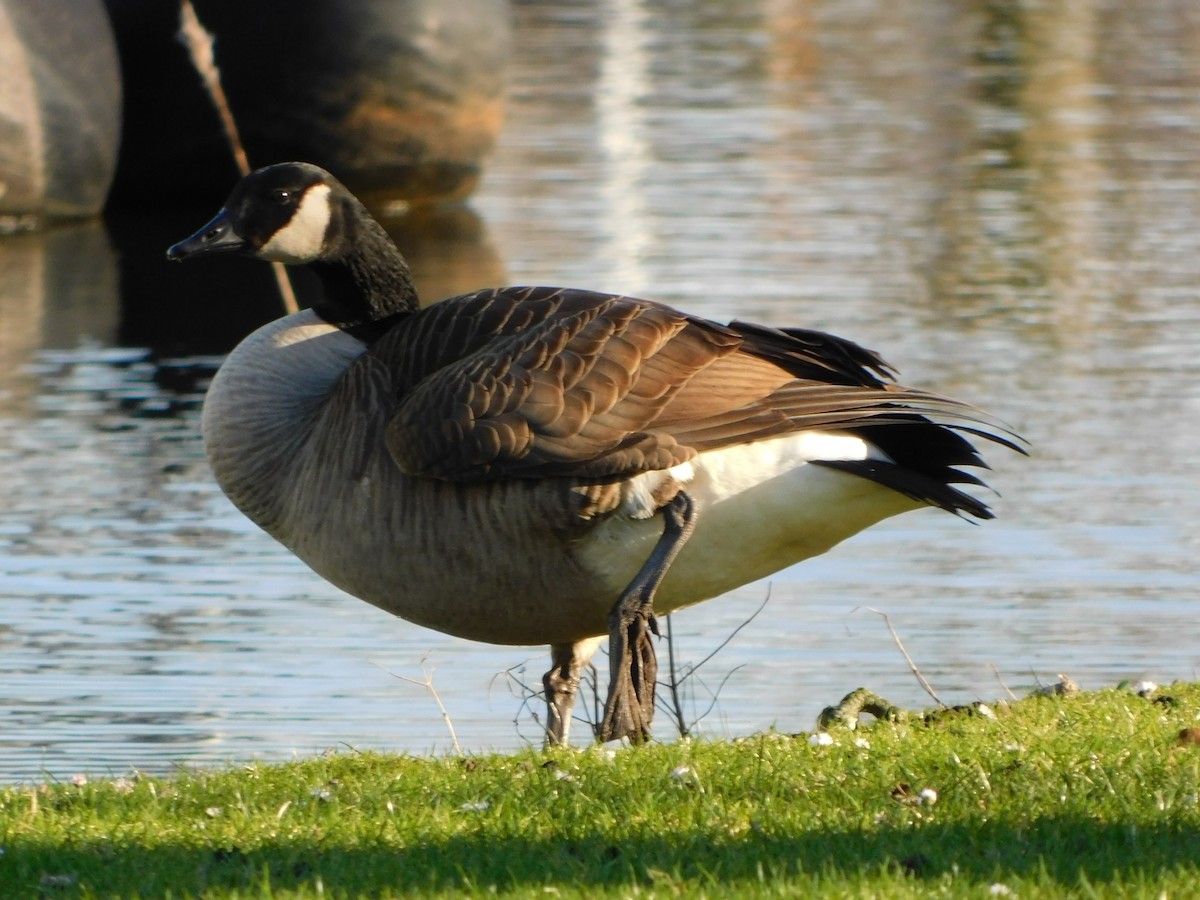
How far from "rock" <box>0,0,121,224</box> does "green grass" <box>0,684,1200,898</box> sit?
12.3 meters

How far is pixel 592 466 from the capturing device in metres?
6.25

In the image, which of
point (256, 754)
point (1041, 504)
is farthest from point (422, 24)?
point (256, 754)

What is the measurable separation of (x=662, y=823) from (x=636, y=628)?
57.5 inches

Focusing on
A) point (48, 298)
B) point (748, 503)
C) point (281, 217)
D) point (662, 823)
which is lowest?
point (48, 298)

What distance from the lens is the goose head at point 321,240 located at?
7344 mm

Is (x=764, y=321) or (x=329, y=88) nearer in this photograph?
(x=764, y=321)

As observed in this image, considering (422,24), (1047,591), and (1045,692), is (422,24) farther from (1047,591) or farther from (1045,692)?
(1045,692)

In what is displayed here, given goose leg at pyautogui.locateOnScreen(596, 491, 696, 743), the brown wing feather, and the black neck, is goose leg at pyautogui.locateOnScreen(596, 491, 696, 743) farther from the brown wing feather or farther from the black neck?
the black neck

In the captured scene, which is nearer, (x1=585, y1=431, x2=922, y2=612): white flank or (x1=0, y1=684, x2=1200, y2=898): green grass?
(x1=0, y1=684, x2=1200, y2=898): green grass

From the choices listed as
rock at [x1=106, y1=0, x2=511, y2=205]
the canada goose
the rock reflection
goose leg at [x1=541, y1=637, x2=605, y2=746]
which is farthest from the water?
the canada goose

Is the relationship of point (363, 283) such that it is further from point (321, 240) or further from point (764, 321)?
point (764, 321)

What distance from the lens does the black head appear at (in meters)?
7.34

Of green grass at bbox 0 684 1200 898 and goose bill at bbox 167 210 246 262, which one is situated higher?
goose bill at bbox 167 210 246 262

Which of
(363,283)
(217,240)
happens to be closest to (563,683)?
(363,283)
